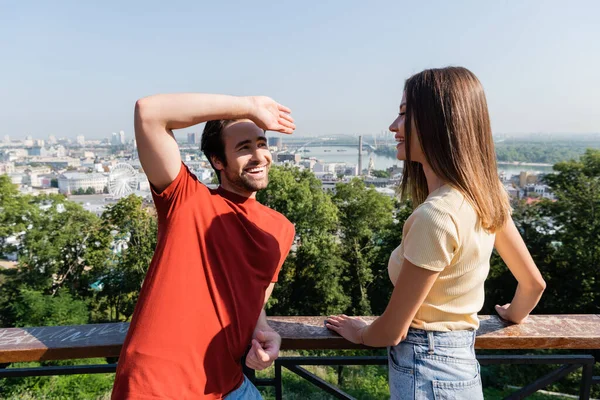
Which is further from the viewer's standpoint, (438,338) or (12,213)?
(12,213)

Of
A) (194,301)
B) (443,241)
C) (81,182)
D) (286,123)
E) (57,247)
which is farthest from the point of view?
(81,182)

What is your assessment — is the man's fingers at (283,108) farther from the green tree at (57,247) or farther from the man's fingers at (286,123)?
the green tree at (57,247)

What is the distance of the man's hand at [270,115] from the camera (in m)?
1.36

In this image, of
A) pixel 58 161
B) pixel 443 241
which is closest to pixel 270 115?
pixel 443 241

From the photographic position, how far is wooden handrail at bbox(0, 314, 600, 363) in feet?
5.00

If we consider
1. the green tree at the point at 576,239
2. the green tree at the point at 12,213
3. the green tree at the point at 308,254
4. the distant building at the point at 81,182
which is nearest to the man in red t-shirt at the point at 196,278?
the green tree at the point at 308,254

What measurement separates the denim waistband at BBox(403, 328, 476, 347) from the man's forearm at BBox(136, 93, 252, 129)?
873 millimetres

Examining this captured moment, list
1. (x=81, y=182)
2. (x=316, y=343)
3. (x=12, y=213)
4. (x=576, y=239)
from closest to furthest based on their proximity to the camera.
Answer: (x=316, y=343) → (x=576, y=239) → (x=12, y=213) → (x=81, y=182)

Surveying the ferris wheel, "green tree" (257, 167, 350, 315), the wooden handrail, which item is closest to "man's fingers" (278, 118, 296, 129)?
the wooden handrail

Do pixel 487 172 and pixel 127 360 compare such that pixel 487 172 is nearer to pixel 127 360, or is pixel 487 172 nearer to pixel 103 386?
pixel 127 360

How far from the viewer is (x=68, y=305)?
60.6ft

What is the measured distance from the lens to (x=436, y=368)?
1288mm

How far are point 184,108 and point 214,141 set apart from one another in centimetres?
35

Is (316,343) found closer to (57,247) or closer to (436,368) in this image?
(436,368)
